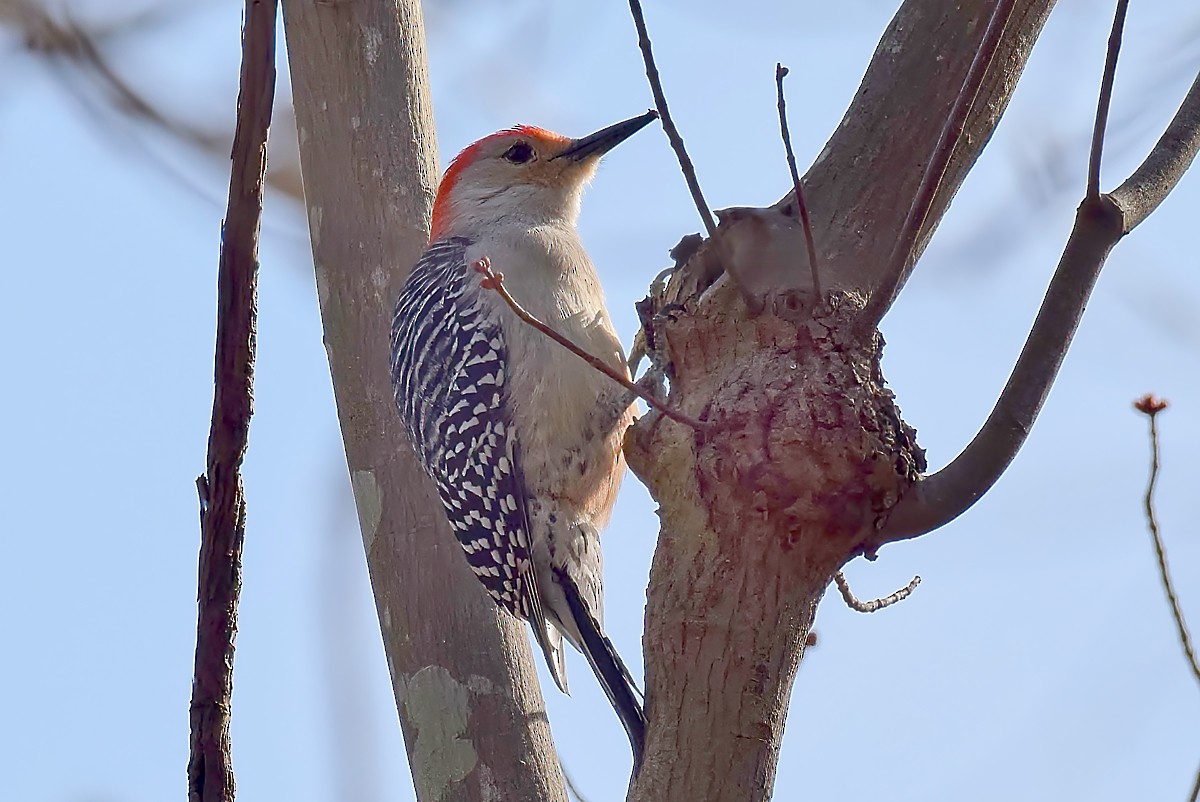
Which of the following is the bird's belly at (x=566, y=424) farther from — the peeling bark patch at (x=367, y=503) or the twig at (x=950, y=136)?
the twig at (x=950, y=136)

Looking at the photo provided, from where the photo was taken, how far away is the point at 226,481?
2480mm

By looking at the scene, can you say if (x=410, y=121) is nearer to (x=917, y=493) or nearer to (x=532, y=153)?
(x=532, y=153)

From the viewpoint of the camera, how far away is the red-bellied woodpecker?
172 inches

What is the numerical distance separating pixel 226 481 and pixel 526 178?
3.21m

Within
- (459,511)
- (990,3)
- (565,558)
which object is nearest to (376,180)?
(459,511)

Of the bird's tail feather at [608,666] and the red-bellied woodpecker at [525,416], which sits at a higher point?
the red-bellied woodpecker at [525,416]

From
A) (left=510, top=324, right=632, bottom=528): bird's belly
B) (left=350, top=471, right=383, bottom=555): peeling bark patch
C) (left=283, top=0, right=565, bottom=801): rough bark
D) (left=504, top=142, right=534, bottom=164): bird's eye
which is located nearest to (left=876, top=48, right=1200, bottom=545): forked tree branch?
(left=283, top=0, right=565, bottom=801): rough bark

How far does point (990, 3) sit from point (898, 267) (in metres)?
0.77

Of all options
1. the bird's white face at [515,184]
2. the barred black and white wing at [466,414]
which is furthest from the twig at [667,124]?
Answer: the bird's white face at [515,184]

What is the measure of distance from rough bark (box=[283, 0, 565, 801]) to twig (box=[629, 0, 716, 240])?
1794 millimetres

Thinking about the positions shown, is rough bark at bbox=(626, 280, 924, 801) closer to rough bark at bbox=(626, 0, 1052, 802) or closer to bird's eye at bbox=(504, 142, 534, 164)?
rough bark at bbox=(626, 0, 1052, 802)

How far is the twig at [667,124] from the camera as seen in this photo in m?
2.33

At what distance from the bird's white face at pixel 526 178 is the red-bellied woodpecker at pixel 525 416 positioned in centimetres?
37

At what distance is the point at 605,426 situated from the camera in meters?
4.54
